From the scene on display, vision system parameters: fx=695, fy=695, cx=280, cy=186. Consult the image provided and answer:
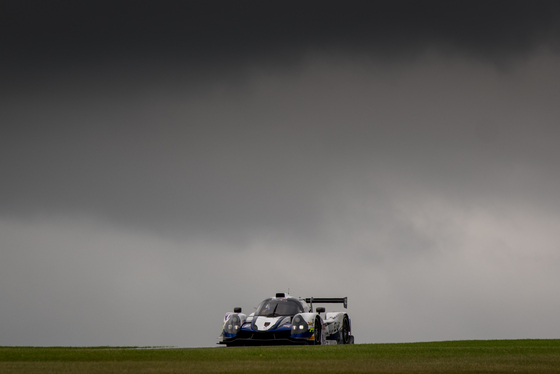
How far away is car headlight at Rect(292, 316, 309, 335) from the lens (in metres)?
29.3

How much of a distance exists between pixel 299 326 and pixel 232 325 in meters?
2.98

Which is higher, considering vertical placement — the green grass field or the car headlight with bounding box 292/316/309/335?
the car headlight with bounding box 292/316/309/335

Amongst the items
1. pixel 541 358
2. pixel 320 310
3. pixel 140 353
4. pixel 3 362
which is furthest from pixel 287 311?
pixel 3 362

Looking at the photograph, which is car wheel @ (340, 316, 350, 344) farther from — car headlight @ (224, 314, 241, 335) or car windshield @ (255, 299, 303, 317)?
car headlight @ (224, 314, 241, 335)

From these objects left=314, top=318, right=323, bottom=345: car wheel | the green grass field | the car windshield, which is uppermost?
the car windshield

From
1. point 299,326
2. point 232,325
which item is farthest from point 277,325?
point 232,325

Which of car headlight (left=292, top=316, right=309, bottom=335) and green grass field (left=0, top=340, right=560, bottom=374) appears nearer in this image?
green grass field (left=0, top=340, right=560, bottom=374)

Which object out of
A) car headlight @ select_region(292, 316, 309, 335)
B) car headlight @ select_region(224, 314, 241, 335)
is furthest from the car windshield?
car headlight @ select_region(292, 316, 309, 335)

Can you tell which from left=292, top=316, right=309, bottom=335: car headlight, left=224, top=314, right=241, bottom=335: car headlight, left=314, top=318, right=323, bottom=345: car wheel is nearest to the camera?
left=292, top=316, right=309, bottom=335: car headlight

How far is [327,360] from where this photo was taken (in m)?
19.6

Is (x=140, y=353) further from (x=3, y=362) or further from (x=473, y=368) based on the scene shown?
(x=473, y=368)

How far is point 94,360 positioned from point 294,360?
550cm

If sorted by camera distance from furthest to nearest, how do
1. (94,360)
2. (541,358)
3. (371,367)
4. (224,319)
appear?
1. (224,319)
2. (541,358)
3. (94,360)
4. (371,367)

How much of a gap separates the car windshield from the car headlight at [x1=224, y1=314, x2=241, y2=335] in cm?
175
